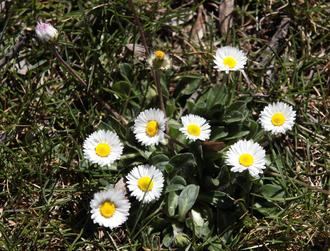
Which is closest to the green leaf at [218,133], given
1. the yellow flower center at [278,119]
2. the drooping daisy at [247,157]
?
the drooping daisy at [247,157]

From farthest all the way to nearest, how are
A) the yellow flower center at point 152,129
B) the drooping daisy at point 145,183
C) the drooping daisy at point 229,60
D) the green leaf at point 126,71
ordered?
1. the green leaf at point 126,71
2. the drooping daisy at point 229,60
3. the yellow flower center at point 152,129
4. the drooping daisy at point 145,183

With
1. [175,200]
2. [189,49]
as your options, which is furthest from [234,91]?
[175,200]

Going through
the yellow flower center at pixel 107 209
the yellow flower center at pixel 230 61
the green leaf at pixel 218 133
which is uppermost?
the yellow flower center at pixel 230 61

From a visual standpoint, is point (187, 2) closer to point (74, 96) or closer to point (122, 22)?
point (122, 22)

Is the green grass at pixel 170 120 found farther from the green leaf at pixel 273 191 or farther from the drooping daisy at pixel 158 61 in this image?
the drooping daisy at pixel 158 61

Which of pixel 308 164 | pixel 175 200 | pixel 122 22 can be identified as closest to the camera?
→ pixel 175 200

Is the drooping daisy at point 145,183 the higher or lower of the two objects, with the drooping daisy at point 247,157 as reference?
lower
